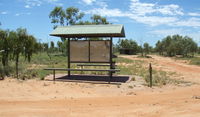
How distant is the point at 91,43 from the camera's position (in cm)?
1436

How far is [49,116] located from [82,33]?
27.1 ft

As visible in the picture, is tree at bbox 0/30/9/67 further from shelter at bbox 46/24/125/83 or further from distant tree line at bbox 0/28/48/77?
shelter at bbox 46/24/125/83

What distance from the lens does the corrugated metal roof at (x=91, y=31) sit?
1302 centimetres

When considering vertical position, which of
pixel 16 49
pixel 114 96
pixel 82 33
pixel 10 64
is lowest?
pixel 114 96

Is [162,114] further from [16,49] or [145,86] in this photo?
[16,49]

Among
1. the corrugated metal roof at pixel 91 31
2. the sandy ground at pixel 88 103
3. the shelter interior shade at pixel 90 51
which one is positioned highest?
the corrugated metal roof at pixel 91 31

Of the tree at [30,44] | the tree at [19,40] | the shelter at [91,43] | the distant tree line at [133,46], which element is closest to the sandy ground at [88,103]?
the shelter at [91,43]

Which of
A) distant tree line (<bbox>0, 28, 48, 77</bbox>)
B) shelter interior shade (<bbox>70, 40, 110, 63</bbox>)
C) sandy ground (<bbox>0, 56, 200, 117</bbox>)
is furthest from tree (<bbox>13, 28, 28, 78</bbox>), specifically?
sandy ground (<bbox>0, 56, 200, 117</bbox>)

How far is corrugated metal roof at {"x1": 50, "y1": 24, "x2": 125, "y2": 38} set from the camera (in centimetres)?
1302


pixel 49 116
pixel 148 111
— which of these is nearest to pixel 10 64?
pixel 49 116

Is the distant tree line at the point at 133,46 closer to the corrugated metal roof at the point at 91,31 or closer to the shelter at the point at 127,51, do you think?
the shelter at the point at 127,51

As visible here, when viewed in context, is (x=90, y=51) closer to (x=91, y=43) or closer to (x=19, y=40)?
(x=91, y=43)

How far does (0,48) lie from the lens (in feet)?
45.1

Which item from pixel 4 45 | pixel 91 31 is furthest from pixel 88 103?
pixel 4 45
